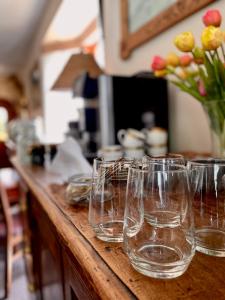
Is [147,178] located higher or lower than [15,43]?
lower

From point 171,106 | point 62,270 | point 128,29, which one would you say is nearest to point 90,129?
point 171,106

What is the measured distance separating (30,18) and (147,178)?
130 inches

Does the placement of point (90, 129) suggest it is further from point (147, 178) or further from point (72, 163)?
point (147, 178)

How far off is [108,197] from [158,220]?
0.33ft

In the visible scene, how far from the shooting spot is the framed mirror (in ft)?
3.30

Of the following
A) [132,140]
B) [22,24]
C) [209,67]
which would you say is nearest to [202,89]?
[209,67]

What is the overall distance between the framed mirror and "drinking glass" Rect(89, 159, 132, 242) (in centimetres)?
77

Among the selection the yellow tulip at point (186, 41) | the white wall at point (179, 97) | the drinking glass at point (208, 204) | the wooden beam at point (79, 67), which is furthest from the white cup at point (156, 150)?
the wooden beam at point (79, 67)

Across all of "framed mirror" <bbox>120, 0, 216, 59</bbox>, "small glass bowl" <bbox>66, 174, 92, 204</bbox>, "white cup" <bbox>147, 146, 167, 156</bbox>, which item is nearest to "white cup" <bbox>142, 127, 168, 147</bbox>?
"white cup" <bbox>147, 146, 167, 156</bbox>

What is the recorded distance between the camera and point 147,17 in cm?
123

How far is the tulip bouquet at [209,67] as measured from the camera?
1.81ft

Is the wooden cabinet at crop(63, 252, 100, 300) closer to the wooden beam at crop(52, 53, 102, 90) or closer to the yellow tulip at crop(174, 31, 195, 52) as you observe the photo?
the yellow tulip at crop(174, 31, 195, 52)

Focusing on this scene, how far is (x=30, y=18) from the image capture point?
10.2 feet

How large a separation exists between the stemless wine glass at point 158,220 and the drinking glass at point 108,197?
0.23ft
